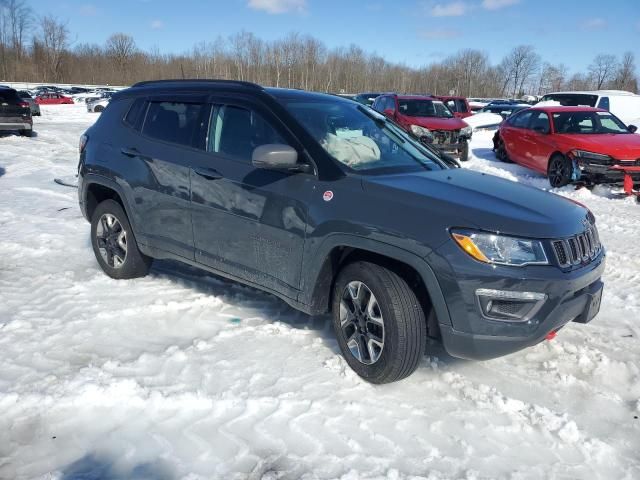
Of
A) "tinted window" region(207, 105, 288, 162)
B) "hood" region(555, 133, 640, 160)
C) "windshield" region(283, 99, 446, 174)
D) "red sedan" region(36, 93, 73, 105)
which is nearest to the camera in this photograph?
"windshield" region(283, 99, 446, 174)

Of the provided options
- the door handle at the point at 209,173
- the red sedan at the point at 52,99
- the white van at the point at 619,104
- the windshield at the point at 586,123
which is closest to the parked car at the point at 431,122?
the windshield at the point at 586,123

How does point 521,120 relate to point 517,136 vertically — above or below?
above

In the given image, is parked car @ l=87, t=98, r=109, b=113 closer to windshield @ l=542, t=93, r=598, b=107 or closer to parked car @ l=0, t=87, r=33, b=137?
parked car @ l=0, t=87, r=33, b=137

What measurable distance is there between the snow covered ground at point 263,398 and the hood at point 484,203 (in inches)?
41.3

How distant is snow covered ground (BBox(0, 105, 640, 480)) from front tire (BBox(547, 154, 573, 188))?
5817 millimetres

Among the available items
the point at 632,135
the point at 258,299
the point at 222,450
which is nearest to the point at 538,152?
the point at 632,135

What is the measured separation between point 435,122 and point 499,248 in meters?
11.4

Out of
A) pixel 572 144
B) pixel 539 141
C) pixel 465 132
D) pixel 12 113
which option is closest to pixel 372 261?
pixel 572 144

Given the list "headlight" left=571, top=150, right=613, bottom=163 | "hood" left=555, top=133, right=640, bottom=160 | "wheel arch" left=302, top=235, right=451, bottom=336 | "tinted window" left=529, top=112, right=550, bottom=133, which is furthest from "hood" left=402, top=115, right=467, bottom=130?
"wheel arch" left=302, top=235, right=451, bottom=336

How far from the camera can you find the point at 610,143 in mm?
9656

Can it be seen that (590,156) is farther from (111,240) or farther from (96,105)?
(96,105)

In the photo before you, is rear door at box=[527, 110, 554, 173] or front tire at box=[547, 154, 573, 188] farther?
rear door at box=[527, 110, 554, 173]

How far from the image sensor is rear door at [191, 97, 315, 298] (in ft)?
11.5

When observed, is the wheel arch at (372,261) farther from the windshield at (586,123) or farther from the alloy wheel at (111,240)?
the windshield at (586,123)
